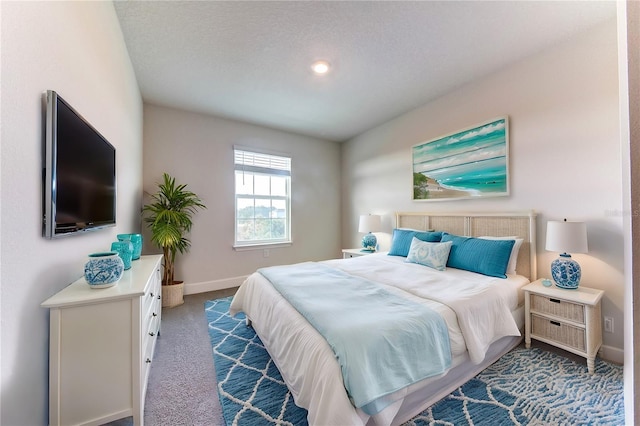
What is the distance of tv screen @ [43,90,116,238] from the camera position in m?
1.06

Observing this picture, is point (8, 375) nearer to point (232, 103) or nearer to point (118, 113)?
point (118, 113)

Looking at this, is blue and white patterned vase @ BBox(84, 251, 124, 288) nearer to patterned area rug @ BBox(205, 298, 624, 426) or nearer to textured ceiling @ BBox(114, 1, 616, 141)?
patterned area rug @ BBox(205, 298, 624, 426)

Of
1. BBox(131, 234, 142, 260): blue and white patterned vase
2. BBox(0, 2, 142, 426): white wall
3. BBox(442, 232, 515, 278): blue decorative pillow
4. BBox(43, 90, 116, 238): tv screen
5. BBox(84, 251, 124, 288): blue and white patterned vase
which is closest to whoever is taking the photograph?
BBox(0, 2, 142, 426): white wall

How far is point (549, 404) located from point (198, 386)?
7.37 feet

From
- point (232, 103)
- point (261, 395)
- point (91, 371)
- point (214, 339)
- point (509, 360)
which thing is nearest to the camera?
point (91, 371)

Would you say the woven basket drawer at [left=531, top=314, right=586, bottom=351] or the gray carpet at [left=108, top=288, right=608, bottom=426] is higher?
the woven basket drawer at [left=531, top=314, right=586, bottom=351]

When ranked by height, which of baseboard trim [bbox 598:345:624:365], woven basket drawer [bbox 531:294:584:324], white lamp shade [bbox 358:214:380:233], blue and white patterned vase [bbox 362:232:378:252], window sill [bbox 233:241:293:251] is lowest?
baseboard trim [bbox 598:345:624:365]

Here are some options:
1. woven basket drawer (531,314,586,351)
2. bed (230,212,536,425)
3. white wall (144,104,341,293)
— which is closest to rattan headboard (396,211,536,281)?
bed (230,212,536,425)

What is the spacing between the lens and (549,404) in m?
1.48

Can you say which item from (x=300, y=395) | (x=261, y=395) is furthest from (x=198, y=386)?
(x=300, y=395)

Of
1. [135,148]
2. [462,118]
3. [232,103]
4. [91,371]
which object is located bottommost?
[91,371]

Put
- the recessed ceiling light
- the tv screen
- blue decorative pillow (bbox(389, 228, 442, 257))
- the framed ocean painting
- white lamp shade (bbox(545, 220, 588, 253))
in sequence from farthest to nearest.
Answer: blue decorative pillow (bbox(389, 228, 442, 257)) → the framed ocean painting → the recessed ceiling light → white lamp shade (bbox(545, 220, 588, 253)) → the tv screen

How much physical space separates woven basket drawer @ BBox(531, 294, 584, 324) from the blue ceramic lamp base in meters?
0.17

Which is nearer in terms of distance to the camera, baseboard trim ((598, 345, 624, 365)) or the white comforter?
the white comforter
